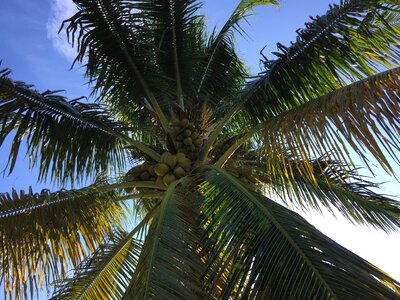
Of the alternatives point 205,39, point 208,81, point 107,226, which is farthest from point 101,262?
point 205,39

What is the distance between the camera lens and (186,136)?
4.96 m

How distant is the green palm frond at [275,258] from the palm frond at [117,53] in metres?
2.02

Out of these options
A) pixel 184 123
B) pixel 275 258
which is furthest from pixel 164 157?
pixel 275 258

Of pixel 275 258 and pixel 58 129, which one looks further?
pixel 58 129

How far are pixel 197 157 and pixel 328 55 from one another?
1664 mm

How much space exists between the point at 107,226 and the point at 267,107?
84.9 inches

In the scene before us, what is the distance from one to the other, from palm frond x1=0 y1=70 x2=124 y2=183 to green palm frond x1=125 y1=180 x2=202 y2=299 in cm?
176

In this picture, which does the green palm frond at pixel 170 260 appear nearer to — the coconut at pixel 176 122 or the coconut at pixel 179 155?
the coconut at pixel 179 155

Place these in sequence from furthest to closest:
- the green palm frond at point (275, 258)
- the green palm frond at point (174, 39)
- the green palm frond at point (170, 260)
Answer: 1. the green palm frond at point (174, 39)
2. the green palm frond at point (170, 260)
3. the green palm frond at point (275, 258)

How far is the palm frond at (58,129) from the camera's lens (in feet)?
15.6

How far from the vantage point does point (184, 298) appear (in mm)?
2814

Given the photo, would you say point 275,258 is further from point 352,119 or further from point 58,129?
point 58,129

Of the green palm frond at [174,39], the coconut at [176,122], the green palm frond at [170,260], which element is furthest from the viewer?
the green palm frond at [174,39]

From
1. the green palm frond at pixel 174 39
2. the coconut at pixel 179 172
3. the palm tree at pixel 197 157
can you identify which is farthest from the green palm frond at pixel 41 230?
the green palm frond at pixel 174 39
